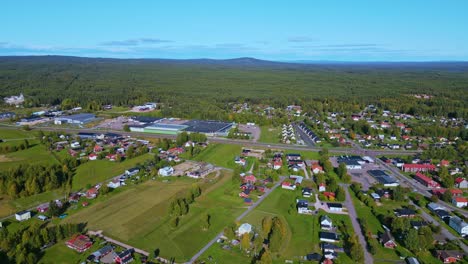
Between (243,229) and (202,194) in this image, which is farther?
(202,194)

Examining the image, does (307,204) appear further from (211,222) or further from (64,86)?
(64,86)

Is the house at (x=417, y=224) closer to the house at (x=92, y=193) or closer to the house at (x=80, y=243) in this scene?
the house at (x=80, y=243)

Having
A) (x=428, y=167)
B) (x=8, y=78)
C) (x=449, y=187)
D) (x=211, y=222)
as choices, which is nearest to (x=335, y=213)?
(x=211, y=222)

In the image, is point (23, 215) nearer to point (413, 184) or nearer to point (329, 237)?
point (329, 237)

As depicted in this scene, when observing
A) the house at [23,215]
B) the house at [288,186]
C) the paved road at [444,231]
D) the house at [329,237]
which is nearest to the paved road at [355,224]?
the house at [329,237]

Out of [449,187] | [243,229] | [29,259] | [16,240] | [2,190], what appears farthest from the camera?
[449,187]

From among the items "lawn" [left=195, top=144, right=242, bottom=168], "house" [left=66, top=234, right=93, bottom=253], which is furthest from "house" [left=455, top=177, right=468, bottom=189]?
"house" [left=66, top=234, right=93, bottom=253]

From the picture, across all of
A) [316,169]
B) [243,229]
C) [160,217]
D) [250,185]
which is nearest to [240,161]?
[250,185]
